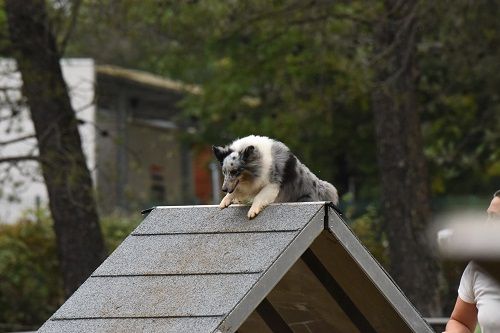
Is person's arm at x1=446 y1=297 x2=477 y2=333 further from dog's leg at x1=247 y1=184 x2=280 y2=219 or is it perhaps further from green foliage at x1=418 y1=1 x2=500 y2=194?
green foliage at x1=418 y1=1 x2=500 y2=194

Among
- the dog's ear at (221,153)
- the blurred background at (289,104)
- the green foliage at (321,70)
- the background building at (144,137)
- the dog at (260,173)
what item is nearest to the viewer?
the dog at (260,173)

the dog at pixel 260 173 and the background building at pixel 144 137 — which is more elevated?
the dog at pixel 260 173

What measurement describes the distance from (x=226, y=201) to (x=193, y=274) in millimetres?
1222

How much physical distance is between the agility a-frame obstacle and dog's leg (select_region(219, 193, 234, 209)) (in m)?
0.08

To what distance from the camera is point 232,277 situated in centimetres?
632

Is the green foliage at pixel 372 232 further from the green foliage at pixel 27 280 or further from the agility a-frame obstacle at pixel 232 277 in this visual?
the agility a-frame obstacle at pixel 232 277

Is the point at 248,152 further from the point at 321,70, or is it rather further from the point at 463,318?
the point at 321,70

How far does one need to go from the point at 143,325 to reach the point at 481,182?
21883 millimetres

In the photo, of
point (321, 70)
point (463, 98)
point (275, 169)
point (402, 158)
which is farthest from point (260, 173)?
point (463, 98)

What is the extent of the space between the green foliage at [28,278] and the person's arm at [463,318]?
10966 millimetres

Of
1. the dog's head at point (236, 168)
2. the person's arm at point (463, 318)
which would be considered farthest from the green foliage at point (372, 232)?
the person's arm at point (463, 318)

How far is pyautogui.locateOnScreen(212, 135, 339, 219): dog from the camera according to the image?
308 inches

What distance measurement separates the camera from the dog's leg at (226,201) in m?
7.52

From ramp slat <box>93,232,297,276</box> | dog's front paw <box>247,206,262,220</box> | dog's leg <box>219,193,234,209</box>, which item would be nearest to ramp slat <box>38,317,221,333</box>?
ramp slat <box>93,232,297,276</box>
